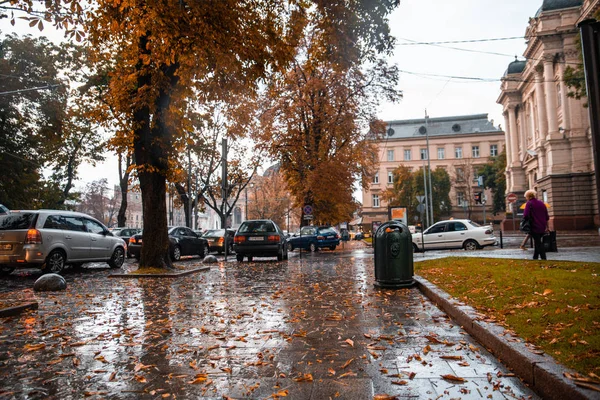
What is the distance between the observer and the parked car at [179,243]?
66.1ft

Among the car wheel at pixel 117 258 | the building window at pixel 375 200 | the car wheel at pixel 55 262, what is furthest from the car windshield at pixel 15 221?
the building window at pixel 375 200

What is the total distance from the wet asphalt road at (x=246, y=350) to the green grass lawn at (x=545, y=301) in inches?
18.1

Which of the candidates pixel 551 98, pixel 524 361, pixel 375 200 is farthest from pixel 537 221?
pixel 375 200

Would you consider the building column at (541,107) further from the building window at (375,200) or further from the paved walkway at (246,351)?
the paved walkway at (246,351)

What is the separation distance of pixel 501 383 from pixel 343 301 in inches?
173

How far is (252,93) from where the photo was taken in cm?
1145

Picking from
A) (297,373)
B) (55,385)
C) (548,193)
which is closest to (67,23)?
(55,385)

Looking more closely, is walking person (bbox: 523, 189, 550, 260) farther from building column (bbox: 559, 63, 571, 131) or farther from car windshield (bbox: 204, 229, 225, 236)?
building column (bbox: 559, 63, 571, 131)

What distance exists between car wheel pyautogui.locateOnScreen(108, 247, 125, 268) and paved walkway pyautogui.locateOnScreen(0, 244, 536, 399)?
26.7 feet

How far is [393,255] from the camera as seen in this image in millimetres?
9539

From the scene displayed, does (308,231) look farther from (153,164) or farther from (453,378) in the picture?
(453,378)

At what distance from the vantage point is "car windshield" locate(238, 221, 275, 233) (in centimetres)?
1914

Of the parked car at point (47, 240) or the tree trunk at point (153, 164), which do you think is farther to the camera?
the tree trunk at point (153, 164)

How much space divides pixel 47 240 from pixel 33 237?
412mm
